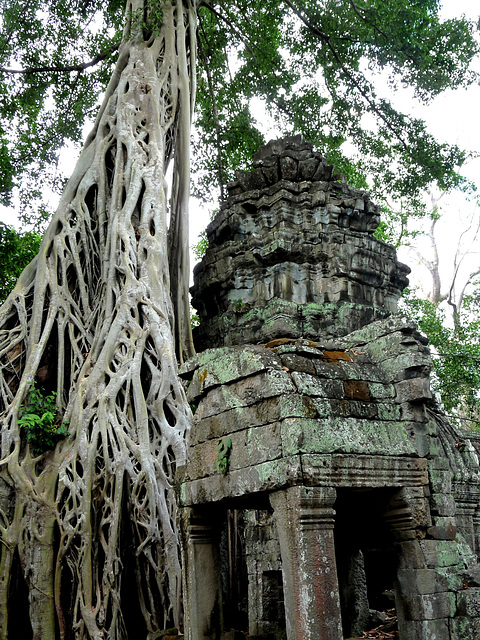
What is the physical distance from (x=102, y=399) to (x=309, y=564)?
2.95 metres

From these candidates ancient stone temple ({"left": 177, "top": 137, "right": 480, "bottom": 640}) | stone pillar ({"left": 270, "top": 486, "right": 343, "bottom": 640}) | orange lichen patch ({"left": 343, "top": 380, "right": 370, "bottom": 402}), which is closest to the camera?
stone pillar ({"left": 270, "top": 486, "right": 343, "bottom": 640})

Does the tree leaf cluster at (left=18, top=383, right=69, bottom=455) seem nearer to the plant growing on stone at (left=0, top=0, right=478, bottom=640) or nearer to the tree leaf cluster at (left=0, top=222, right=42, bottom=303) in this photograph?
the plant growing on stone at (left=0, top=0, right=478, bottom=640)

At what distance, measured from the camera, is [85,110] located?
10992 mm

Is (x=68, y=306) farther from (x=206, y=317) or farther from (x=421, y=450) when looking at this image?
(x=421, y=450)

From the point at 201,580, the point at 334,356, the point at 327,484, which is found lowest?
the point at 201,580

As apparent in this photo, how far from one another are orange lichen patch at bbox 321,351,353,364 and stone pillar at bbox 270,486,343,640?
751mm

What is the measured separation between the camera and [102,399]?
529cm

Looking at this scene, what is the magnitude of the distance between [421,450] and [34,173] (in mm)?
8791

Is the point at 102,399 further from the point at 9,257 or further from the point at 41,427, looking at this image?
the point at 9,257

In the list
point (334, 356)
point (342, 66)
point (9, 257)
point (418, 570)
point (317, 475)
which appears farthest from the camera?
point (342, 66)

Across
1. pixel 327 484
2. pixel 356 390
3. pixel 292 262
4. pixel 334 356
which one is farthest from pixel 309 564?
pixel 292 262

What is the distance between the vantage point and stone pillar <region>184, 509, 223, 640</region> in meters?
3.47

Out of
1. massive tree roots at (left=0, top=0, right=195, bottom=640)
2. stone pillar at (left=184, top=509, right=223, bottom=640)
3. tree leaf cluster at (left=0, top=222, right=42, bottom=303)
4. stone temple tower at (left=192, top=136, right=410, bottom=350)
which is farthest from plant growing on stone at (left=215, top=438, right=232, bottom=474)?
tree leaf cluster at (left=0, top=222, right=42, bottom=303)

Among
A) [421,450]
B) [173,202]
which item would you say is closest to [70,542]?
[421,450]
